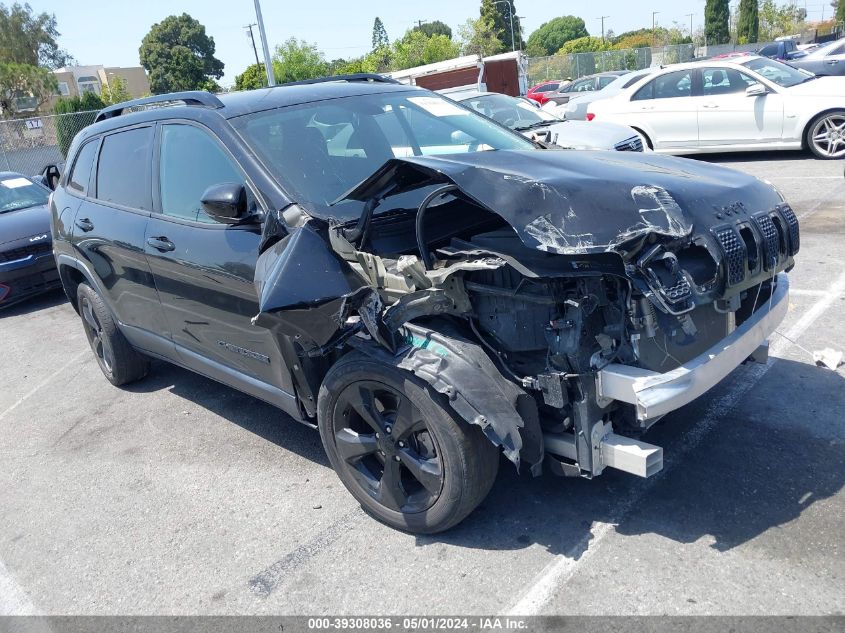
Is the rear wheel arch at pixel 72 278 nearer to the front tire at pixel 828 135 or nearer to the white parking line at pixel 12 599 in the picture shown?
the white parking line at pixel 12 599

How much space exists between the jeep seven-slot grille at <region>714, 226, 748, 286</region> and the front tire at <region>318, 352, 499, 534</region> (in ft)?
3.88

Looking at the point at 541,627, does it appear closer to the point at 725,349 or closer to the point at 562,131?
the point at 725,349

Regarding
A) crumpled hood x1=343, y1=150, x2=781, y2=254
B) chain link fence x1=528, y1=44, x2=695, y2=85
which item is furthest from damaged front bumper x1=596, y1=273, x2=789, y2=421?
chain link fence x1=528, y1=44, x2=695, y2=85

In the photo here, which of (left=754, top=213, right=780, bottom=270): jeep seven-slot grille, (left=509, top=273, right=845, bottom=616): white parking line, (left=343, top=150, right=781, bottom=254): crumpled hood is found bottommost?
(left=509, top=273, right=845, bottom=616): white parking line

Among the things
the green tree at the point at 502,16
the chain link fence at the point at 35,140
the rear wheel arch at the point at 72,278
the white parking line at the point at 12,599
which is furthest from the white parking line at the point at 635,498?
the green tree at the point at 502,16

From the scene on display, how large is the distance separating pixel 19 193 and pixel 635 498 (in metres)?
9.34

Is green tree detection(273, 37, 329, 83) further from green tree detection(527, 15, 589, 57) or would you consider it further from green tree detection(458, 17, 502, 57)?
green tree detection(527, 15, 589, 57)

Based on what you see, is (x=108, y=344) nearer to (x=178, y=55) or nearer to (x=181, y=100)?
(x=181, y=100)

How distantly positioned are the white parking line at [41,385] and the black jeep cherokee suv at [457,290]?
97.0 inches

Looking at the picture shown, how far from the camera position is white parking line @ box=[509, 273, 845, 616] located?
2.79m

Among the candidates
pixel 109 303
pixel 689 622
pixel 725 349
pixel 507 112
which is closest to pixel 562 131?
pixel 507 112

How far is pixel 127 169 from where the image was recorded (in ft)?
15.3

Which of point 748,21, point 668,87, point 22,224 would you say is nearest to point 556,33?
point 748,21

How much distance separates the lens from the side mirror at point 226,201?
3421 millimetres
